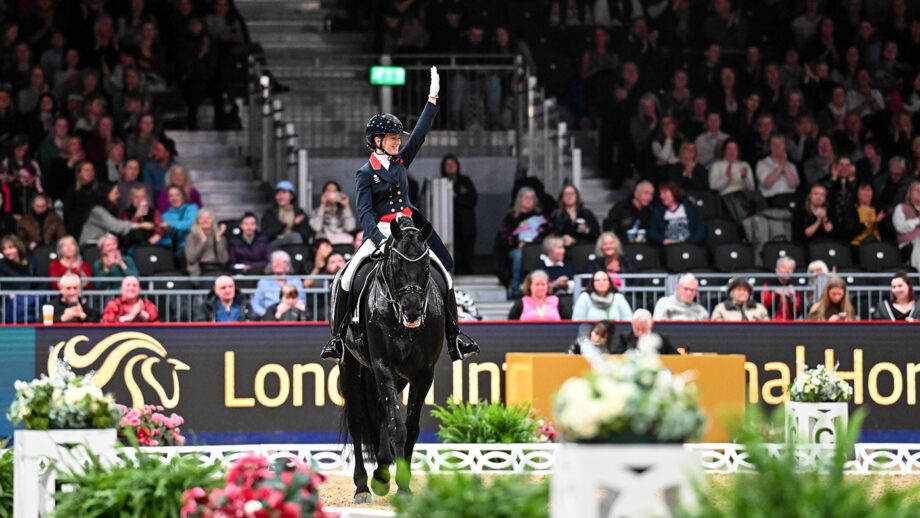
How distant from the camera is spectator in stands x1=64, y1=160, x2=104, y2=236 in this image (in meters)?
18.8

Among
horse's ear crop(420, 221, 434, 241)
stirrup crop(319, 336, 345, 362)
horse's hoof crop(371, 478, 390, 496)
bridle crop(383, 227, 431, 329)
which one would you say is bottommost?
horse's hoof crop(371, 478, 390, 496)

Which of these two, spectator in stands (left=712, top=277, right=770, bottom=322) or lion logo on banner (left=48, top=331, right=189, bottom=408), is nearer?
lion logo on banner (left=48, top=331, right=189, bottom=408)

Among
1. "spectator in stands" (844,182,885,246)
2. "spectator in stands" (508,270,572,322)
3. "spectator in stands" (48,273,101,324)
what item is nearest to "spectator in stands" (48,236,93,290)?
"spectator in stands" (48,273,101,324)

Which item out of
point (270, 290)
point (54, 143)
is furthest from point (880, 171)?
point (54, 143)

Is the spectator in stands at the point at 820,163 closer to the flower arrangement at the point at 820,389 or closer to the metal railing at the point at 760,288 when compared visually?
the metal railing at the point at 760,288

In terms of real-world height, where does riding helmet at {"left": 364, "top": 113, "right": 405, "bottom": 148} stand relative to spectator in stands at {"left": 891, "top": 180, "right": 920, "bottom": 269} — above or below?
above


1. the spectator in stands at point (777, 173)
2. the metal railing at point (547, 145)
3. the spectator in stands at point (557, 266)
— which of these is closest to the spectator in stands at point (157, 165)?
the metal railing at point (547, 145)

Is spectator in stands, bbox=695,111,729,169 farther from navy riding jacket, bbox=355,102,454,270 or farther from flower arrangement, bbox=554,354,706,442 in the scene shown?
flower arrangement, bbox=554,354,706,442

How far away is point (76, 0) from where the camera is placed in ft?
72.8

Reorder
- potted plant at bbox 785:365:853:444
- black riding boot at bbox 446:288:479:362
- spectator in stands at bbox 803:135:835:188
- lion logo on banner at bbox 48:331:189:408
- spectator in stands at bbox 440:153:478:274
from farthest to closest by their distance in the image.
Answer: spectator in stands at bbox 803:135:835:188, spectator in stands at bbox 440:153:478:274, lion logo on banner at bbox 48:331:189:408, potted plant at bbox 785:365:853:444, black riding boot at bbox 446:288:479:362

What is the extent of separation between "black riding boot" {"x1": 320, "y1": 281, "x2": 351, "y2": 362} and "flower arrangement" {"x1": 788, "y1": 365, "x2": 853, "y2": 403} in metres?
3.87

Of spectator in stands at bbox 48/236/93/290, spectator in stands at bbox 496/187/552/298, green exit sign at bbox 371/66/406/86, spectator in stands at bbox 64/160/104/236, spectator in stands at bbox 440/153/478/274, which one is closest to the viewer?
spectator in stands at bbox 48/236/93/290

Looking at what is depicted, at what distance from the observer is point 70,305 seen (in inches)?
630

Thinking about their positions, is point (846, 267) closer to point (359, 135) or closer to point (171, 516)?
point (359, 135)
